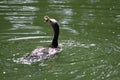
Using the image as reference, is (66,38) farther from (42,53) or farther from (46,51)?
(42,53)

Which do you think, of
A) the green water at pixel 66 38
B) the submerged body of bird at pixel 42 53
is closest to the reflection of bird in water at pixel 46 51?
the submerged body of bird at pixel 42 53

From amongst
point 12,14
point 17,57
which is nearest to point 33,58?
point 17,57

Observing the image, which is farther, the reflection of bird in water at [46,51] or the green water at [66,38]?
the reflection of bird in water at [46,51]

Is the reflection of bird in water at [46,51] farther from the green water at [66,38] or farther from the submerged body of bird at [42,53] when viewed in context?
the green water at [66,38]

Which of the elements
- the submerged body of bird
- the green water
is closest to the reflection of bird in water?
the submerged body of bird

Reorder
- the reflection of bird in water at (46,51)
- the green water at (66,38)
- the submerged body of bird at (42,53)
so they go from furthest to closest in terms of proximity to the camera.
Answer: the reflection of bird in water at (46,51), the submerged body of bird at (42,53), the green water at (66,38)

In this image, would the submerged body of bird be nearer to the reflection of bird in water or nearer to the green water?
the reflection of bird in water

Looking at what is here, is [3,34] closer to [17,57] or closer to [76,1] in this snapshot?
[17,57]

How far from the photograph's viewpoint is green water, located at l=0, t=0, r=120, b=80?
10.6 m

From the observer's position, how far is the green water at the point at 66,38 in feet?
34.8

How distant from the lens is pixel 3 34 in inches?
541

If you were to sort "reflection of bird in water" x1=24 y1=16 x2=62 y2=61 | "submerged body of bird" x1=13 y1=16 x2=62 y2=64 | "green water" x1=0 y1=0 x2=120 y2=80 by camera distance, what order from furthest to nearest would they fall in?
"reflection of bird in water" x1=24 y1=16 x2=62 y2=61 < "submerged body of bird" x1=13 y1=16 x2=62 y2=64 < "green water" x1=0 y1=0 x2=120 y2=80

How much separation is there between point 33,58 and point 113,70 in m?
2.06

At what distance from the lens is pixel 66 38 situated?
13508 millimetres
